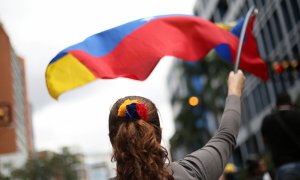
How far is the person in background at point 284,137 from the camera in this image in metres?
5.28

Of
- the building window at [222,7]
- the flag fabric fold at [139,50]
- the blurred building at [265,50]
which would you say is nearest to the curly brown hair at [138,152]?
the flag fabric fold at [139,50]

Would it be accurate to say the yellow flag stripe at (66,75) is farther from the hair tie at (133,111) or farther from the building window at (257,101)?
the building window at (257,101)

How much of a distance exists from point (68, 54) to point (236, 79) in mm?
2175

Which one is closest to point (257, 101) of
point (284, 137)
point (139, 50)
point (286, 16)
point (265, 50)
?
point (265, 50)

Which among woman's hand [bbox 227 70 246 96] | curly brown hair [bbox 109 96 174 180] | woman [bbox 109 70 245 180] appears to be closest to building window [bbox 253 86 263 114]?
woman's hand [bbox 227 70 246 96]

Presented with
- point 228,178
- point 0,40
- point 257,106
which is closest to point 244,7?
point 257,106

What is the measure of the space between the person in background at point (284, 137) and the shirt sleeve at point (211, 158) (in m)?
2.34

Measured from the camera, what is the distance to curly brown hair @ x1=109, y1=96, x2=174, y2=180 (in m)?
2.66

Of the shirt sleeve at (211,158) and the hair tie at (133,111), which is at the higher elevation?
the hair tie at (133,111)

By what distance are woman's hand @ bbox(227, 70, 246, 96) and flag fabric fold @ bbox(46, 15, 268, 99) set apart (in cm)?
177

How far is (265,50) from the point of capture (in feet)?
135

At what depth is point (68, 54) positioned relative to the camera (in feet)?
17.1

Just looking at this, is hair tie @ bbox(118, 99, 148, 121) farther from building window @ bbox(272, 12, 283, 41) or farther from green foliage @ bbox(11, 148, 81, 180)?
green foliage @ bbox(11, 148, 81, 180)

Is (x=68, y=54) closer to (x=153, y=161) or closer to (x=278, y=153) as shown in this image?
(x=278, y=153)
